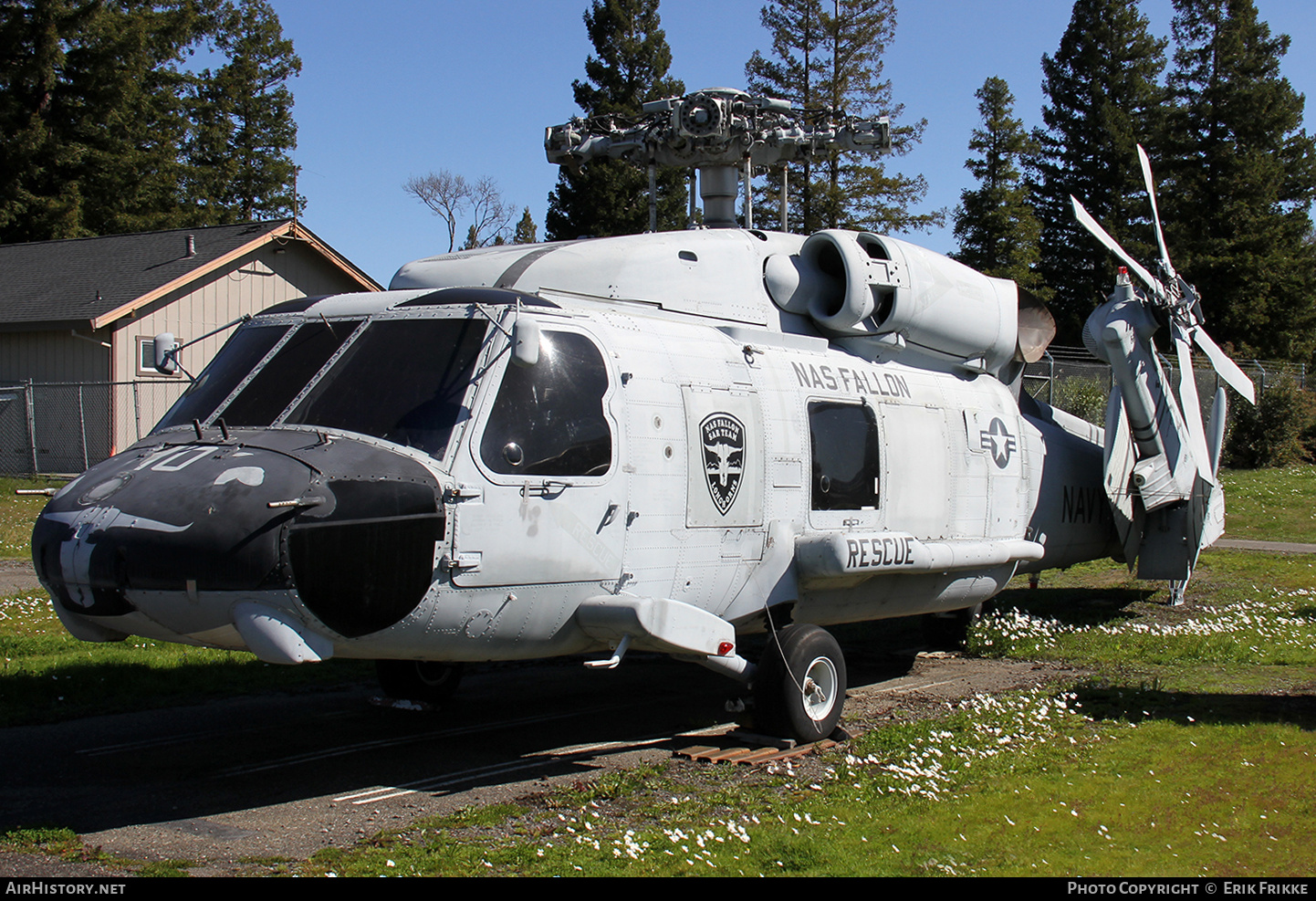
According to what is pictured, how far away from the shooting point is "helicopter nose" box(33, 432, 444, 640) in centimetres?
541

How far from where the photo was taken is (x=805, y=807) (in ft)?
20.2

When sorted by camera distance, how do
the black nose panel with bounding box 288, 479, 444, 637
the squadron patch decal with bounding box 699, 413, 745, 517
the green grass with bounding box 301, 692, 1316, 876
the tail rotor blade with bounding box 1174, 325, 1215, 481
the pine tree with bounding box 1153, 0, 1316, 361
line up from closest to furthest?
the green grass with bounding box 301, 692, 1316, 876
the black nose panel with bounding box 288, 479, 444, 637
the squadron patch decal with bounding box 699, 413, 745, 517
the tail rotor blade with bounding box 1174, 325, 1215, 481
the pine tree with bounding box 1153, 0, 1316, 361

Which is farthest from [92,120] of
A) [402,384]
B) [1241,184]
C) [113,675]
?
[1241,184]

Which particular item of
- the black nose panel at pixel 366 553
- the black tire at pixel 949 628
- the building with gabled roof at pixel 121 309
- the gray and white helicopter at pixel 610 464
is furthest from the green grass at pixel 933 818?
the building with gabled roof at pixel 121 309

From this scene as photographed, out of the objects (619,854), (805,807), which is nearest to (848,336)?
(805,807)

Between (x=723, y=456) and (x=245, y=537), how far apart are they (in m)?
3.09

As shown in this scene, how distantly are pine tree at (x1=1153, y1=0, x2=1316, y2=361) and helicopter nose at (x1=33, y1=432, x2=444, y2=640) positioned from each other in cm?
4736

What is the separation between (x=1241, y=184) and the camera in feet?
156

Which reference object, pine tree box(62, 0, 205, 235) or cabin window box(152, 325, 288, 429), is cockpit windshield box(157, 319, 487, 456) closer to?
cabin window box(152, 325, 288, 429)

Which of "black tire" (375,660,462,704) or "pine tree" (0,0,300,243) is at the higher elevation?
"pine tree" (0,0,300,243)

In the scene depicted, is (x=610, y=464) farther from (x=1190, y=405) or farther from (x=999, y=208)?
(x=999, y=208)

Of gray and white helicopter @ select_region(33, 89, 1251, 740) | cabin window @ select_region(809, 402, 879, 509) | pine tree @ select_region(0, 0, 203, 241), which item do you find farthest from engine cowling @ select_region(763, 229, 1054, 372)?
pine tree @ select_region(0, 0, 203, 241)

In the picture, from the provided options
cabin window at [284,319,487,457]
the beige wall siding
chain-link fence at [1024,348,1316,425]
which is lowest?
cabin window at [284,319,487,457]

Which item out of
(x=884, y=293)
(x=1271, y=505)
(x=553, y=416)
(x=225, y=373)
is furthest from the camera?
(x=1271, y=505)
